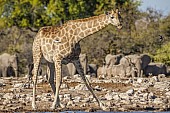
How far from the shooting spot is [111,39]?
4303 centimetres

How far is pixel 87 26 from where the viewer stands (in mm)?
15078

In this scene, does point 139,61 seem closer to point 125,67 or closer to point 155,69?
point 125,67

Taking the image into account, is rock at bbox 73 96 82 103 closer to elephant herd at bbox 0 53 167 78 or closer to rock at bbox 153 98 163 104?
rock at bbox 153 98 163 104

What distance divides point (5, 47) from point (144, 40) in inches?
550

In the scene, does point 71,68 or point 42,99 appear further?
point 71,68

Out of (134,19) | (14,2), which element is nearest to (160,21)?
(134,19)

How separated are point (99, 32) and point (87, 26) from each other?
29.2 meters

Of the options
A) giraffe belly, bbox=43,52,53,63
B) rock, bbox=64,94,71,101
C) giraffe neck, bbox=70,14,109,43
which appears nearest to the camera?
giraffe neck, bbox=70,14,109,43

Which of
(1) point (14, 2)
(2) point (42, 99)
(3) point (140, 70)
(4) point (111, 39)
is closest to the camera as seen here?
(2) point (42, 99)

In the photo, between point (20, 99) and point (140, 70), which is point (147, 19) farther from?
point (20, 99)

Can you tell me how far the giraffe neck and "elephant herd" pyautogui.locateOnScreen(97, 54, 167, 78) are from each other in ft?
57.9

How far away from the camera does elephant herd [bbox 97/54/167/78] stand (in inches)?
1316

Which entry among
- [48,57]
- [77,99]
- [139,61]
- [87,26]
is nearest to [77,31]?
[87,26]

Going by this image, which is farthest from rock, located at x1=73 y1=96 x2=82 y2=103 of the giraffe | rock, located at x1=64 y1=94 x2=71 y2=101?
the giraffe
